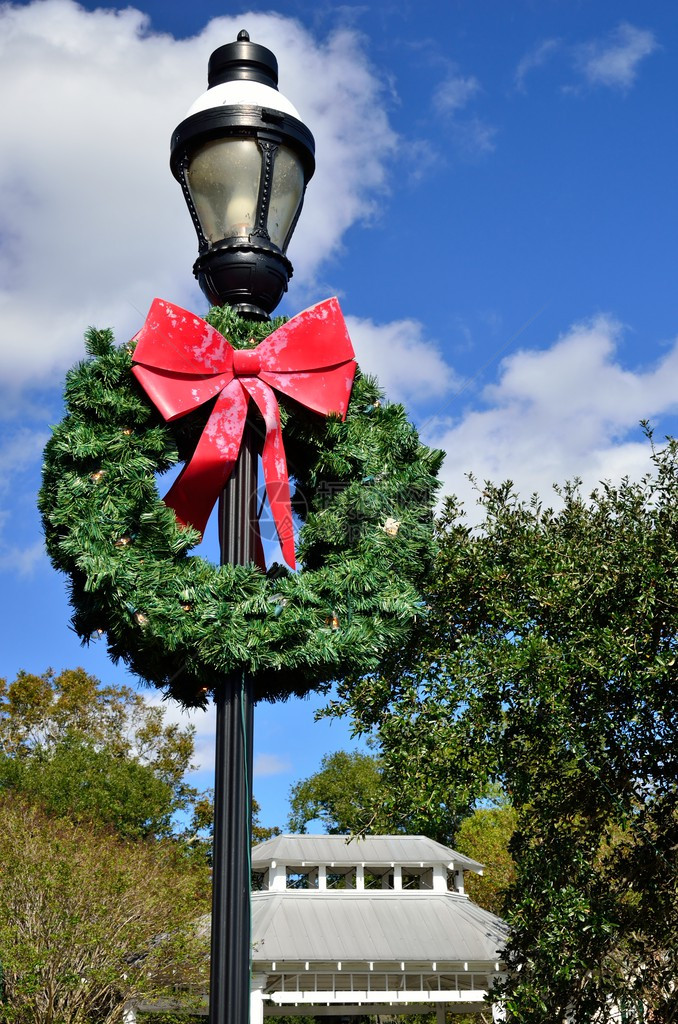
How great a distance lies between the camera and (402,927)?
21.6 m

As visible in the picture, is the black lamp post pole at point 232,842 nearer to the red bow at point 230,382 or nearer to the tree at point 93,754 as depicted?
the red bow at point 230,382

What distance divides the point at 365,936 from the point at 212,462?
1971cm

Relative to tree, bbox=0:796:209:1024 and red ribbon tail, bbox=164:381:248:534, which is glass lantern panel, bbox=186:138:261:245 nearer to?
red ribbon tail, bbox=164:381:248:534

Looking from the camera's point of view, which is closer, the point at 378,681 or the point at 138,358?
the point at 138,358

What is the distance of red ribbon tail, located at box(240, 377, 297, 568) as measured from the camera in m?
4.00

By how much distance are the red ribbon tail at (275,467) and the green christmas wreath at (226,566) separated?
0.08m

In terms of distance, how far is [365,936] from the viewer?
21.2m

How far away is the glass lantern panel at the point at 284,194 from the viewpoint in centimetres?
412

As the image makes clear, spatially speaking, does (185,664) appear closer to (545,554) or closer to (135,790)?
(545,554)

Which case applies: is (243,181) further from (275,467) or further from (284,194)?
(275,467)

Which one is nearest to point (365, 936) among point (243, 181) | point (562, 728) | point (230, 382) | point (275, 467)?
point (562, 728)

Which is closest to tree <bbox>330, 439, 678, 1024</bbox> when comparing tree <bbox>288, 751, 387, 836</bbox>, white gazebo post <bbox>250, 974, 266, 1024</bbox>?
white gazebo post <bbox>250, 974, 266, 1024</bbox>

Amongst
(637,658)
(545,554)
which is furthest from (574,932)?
(545,554)

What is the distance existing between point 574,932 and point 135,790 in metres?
24.6
